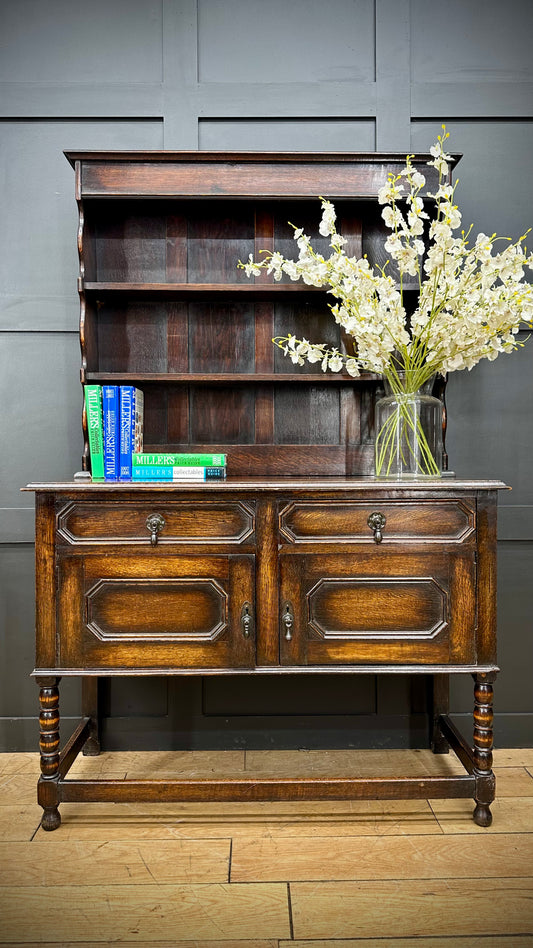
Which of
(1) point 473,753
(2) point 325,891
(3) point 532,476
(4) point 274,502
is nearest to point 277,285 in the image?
(4) point 274,502

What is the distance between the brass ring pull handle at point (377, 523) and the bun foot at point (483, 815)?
0.84 metres

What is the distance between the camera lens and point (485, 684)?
177cm

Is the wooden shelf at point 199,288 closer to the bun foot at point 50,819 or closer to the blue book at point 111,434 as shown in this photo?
the blue book at point 111,434

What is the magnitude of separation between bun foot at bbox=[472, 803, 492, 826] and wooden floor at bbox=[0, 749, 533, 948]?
0.08 feet

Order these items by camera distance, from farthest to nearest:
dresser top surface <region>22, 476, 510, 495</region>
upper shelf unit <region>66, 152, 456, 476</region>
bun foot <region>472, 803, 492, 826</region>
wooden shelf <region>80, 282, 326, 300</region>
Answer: upper shelf unit <region>66, 152, 456, 476</region>, wooden shelf <region>80, 282, 326, 300</region>, bun foot <region>472, 803, 492, 826</region>, dresser top surface <region>22, 476, 510, 495</region>

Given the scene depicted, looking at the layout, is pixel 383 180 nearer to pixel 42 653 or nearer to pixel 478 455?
pixel 478 455

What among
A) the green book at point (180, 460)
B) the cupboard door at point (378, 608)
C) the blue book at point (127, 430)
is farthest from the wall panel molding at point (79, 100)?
the cupboard door at point (378, 608)

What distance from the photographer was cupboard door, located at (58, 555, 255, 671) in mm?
1733

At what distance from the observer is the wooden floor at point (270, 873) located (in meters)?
1.41

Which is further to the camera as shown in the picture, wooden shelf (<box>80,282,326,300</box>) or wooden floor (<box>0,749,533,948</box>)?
wooden shelf (<box>80,282,326,300</box>)

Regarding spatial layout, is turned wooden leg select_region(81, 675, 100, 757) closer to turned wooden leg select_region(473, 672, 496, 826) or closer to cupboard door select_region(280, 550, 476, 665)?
cupboard door select_region(280, 550, 476, 665)

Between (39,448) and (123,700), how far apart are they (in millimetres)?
973

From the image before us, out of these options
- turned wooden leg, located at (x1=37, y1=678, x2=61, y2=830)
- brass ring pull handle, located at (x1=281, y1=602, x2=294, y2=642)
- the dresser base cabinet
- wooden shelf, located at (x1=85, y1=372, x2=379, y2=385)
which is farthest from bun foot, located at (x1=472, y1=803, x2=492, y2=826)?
wooden shelf, located at (x1=85, y1=372, x2=379, y2=385)

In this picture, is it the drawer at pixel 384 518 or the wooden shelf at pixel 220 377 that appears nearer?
the drawer at pixel 384 518
